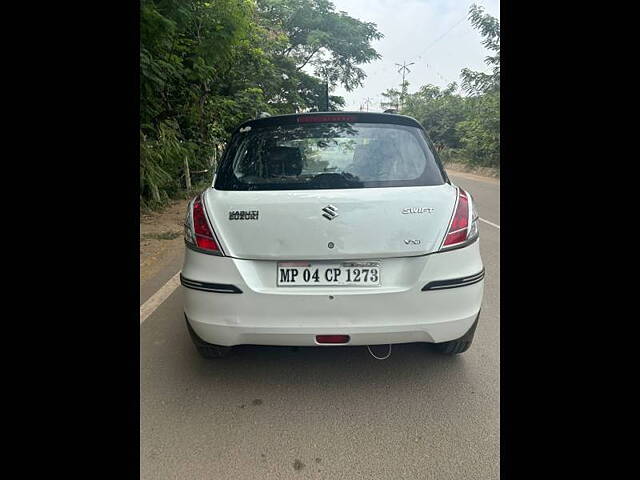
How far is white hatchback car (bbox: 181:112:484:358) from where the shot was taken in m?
2.09

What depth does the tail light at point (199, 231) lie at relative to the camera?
7.19 feet

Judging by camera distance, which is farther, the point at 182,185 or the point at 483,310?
the point at 182,185

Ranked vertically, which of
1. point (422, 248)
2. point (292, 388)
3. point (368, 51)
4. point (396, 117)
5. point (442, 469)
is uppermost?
point (368, 51)

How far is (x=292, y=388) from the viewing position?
2.37m

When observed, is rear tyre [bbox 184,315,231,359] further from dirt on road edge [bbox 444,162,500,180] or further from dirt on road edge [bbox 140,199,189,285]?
dirt on road edge [bbox 444,162,500,180]

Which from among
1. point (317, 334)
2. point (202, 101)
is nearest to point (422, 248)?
point (317, 334)

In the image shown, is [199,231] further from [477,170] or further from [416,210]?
[477,170]

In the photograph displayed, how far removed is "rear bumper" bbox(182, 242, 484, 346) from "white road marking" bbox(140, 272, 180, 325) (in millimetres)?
1556

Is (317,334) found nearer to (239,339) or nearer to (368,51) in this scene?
(239,339)

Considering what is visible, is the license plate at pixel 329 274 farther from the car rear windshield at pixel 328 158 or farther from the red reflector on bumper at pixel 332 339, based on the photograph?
the car rear windshield at pixel 328 158

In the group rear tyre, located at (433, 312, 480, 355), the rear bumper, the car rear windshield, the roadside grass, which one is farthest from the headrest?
the roadside grass

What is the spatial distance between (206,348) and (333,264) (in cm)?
96
